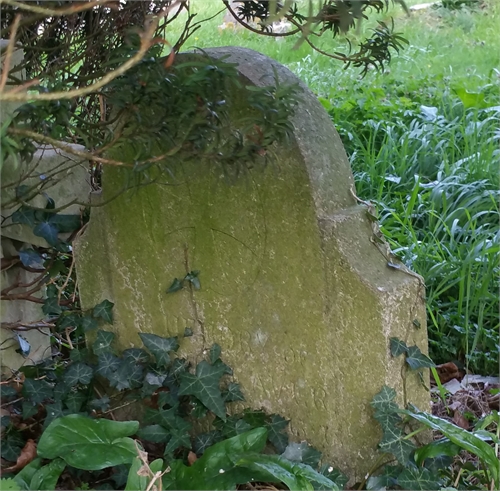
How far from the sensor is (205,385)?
192 cm

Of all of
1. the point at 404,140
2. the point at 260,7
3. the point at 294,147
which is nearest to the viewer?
the point at 294,147

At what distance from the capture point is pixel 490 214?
3070mm

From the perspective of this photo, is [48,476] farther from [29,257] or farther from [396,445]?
[396,445]

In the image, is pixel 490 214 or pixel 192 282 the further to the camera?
pixel 490 214

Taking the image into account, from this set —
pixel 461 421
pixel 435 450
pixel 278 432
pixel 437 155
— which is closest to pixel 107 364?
pixel 278 432

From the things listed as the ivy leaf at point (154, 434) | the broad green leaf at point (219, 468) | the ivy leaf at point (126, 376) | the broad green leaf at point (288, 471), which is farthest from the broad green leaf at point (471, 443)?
the ivy leaf at point (126, 376)

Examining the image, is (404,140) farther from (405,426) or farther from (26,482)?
(26,482)

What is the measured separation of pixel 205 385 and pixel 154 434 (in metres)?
0.21

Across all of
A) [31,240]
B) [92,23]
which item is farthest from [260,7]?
[31,240]

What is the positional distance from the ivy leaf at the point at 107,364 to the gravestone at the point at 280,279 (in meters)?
0.09

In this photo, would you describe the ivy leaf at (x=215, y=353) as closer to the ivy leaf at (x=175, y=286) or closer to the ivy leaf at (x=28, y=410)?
the ivy leaf at (x=175, y=286)

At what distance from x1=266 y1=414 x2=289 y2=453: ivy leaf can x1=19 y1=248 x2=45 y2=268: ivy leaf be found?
927mm

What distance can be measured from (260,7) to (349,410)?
131 cm

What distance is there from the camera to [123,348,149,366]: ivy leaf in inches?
79.4
